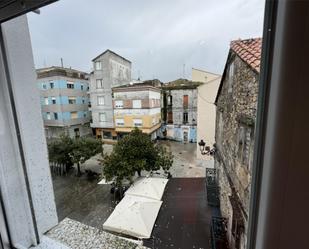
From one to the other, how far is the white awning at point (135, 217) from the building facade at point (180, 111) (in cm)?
632

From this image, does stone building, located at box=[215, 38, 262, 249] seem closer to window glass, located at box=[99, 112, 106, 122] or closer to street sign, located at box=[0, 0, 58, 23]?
street sign, located at box=[0, 0, 58, 23]

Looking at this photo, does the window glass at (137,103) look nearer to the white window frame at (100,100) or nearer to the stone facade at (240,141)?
the white window frame at (100,100)

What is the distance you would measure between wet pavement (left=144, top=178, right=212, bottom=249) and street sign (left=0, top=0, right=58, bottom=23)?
2.81 meters

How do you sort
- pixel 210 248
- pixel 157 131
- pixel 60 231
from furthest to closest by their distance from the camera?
1. pixel 157 131
2. pixel 210 248
3. pixel 60 231

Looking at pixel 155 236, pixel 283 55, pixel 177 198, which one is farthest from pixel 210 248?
pixel 283 55

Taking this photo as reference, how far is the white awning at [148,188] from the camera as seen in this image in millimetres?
3424

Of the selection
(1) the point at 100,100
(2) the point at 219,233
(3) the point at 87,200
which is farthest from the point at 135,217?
(1) the point at 100,100

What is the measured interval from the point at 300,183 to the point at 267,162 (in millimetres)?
39

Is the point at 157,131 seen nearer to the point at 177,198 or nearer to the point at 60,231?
the point at 177,198

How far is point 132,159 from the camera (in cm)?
411

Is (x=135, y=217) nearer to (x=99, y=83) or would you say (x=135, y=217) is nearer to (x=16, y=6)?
(x=16, y=6)

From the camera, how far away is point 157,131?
948 cm

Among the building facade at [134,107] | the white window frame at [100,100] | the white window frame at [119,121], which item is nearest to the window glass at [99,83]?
the white window frame at [100,100]

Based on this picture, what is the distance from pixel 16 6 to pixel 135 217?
2.98 metres
